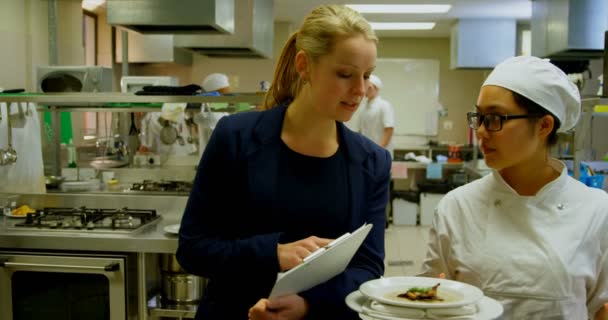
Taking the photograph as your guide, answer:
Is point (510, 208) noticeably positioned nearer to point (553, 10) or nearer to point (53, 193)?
point (53, 193)

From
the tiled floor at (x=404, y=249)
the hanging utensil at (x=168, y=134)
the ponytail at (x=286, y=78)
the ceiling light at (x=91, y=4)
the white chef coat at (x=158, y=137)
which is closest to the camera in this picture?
the ponytail at (x=286, y=78)

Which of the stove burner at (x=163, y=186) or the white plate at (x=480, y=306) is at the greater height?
the white plate at (x=480, y=306)

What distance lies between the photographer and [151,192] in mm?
3496

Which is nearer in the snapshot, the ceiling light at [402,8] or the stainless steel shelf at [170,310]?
the stainless steel shelf at [170,310]

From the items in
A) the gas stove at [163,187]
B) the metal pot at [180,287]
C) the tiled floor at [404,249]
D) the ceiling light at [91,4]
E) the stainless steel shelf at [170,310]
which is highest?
the ceiling light at [91,4]

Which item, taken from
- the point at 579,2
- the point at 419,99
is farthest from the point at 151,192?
the point at 419,99

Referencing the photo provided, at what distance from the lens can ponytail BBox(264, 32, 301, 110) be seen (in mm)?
1457

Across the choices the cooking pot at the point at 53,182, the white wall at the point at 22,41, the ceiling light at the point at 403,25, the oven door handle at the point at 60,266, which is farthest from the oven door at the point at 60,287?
the ceiling light at the point at 403,25

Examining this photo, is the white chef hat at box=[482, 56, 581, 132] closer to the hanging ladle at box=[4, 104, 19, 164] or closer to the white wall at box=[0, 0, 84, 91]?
the hanging ladle at box=[4, 104, 19, 164]

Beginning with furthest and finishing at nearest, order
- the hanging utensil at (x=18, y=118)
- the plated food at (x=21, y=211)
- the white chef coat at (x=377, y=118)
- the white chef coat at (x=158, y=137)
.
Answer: the white chef coat at (x=377, y=118) → the white chef coat at (x=158, y=137) → the hanging utensil at (x=18, y=118) → the plated food at (x=21, y=211)

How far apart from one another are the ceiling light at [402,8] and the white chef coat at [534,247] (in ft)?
18.4

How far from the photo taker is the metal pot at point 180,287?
8.99ft

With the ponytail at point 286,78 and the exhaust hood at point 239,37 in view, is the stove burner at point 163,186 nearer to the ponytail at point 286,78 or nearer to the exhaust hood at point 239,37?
the exhaust hood at point 239,37

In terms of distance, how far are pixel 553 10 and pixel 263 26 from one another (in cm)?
267
